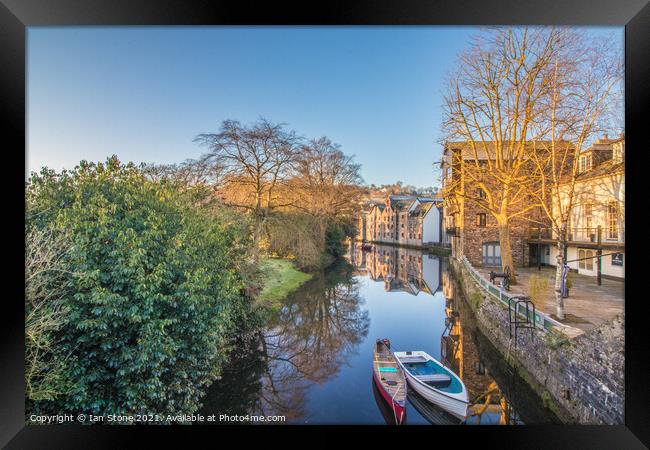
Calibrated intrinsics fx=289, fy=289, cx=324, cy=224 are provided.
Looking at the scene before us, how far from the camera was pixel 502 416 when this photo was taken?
3.08m

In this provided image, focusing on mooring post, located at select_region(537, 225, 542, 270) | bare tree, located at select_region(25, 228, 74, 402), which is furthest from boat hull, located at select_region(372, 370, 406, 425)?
bare tree, located at select_region(25, 228, 74, 402)

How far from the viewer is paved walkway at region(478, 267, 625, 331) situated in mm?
2928

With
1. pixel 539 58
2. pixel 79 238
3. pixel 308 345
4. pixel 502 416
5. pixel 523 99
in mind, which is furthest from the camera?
pixel 308 345

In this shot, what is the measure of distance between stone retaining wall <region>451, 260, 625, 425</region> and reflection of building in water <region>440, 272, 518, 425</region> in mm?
446

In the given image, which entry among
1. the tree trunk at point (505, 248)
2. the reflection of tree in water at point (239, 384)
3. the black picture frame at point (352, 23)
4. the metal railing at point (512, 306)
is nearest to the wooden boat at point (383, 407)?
the black picture frame at point (352, 23)

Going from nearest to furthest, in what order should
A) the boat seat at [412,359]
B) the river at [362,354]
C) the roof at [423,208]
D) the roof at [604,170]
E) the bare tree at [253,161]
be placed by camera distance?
the roof at [604,170] < the river at [362,354] < the boat seat at [412,359] < the bare tree at [253,161] < the roof at [423,208]

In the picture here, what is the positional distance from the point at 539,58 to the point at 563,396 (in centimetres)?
367

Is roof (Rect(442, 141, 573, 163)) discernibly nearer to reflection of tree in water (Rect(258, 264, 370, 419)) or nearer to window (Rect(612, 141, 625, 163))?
window (Rect(612, 141, 625, 163))

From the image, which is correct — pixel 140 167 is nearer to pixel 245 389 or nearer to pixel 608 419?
pixel 245 389

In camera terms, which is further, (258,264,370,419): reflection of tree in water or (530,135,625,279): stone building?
(258,264,370,419): reflection of tree in water

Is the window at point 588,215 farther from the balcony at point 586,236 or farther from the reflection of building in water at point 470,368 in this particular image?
the reflection of building in water at point 470,368

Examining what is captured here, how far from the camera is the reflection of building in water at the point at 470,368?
10.1 ft

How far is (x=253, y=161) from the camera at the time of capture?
4168mm

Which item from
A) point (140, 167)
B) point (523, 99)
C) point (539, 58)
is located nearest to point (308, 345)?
point (140, 167)
